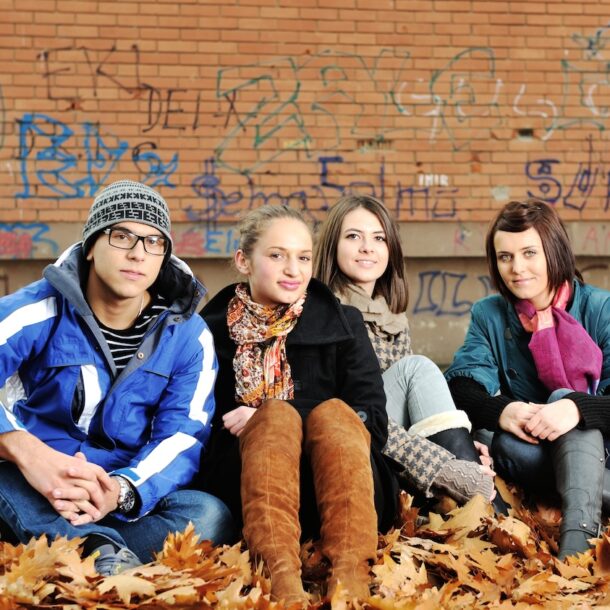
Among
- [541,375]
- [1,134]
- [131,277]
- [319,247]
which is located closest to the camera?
[131,277]

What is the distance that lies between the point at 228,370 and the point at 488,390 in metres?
1.26

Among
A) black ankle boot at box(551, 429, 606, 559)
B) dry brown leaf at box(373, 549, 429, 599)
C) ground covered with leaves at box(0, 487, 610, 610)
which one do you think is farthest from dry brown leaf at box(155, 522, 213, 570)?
black ankle boot at box(551, 429, 606, 559)

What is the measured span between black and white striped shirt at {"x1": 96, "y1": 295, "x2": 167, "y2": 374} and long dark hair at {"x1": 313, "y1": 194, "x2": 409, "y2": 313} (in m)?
1.17

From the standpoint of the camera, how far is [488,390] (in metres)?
4.18

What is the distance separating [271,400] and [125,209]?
92 centimetres

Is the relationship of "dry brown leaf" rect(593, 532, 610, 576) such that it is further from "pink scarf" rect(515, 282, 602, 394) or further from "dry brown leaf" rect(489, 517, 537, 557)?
"pink scarf" rect(515, 282, 602, 394)

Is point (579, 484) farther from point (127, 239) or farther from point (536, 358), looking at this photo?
point (127, 239)

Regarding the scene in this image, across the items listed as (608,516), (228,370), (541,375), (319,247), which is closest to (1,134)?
(319,247)

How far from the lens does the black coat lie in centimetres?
339

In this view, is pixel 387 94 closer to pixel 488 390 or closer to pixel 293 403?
pixel 488 390

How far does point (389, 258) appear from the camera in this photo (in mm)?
4516

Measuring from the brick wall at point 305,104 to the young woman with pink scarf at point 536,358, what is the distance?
12.6ft

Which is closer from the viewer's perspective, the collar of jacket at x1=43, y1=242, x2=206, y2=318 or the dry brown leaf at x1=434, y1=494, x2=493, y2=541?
the collar of jacket at x1=43, y1=242, x2=206, y2=318

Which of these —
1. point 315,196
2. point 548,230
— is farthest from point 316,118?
point 548,230
